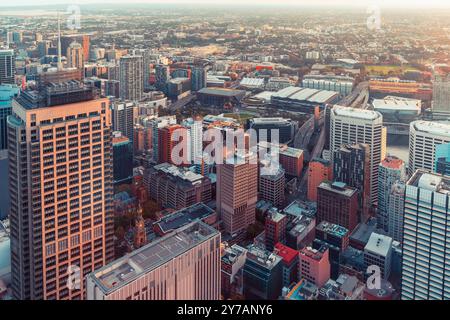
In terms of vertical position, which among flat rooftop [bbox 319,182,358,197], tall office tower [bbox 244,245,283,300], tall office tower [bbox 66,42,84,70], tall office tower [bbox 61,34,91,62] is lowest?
tall office tower [bbox 244,245,283,300]

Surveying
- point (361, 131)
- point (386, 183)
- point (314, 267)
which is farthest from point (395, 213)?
point (361, 131)

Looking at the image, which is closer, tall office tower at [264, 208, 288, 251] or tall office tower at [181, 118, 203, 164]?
tall office tower at [264, 208, 288, 251]

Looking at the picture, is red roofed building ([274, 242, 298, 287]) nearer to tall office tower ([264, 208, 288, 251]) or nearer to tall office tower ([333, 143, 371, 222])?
tall office tower ([264, 208, 288, 251])

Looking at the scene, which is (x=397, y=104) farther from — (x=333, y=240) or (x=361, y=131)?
(x=333, y=240)

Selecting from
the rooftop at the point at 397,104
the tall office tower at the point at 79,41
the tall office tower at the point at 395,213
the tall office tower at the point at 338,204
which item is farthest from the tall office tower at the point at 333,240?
the tall office tower at the point at 79,41

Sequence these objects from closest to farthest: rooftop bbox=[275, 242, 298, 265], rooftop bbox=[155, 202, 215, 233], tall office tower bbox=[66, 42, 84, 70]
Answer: rooftop bbox=[275, 242, 298, 265] → rooftop bbox=[155, 202, 215, 233] → tall office tower bbox=[66, 42, 84, 70]

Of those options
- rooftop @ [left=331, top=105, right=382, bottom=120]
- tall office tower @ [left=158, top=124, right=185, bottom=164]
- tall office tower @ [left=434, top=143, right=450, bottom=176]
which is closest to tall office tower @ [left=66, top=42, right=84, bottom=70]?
→ tall office tower @ [left=158, top=124, right=185, bottom=164]

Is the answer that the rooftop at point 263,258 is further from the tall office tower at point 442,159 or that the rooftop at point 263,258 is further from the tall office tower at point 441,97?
the tall office tower at point 441,97
